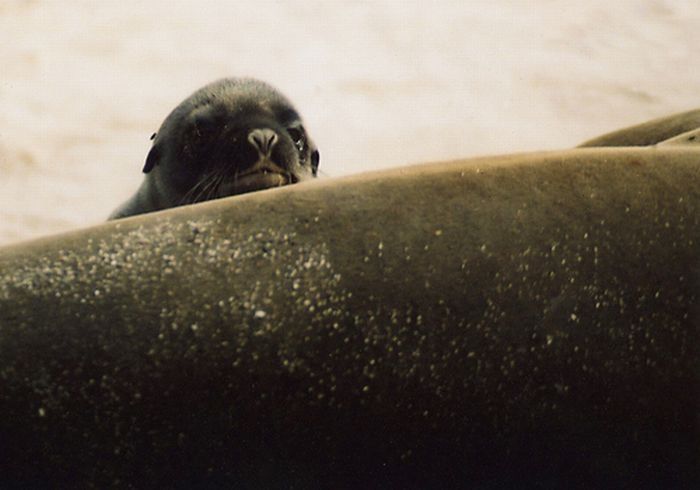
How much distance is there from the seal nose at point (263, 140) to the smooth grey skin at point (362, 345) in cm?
172

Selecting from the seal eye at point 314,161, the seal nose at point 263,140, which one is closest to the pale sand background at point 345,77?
the seal eye at point 314,161

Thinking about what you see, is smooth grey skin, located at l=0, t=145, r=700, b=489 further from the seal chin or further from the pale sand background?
the pale sand background

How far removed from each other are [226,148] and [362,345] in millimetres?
1980

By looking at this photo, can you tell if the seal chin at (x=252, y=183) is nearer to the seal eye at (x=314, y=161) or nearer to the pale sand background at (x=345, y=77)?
the seal eye at (x=314, y=161)

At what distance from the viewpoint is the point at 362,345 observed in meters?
1.30

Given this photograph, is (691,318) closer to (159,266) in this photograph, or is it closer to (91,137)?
(159,266)

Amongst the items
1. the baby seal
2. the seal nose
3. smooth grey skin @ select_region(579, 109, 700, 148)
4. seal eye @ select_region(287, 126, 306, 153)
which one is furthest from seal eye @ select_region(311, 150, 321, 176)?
smooth grey skin @ select_region(579, 109, 700, 148)

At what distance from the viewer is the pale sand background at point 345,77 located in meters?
4.61

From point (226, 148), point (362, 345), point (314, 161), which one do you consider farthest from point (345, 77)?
point (362, 345)

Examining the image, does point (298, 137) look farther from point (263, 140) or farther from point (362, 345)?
point (362, 345)

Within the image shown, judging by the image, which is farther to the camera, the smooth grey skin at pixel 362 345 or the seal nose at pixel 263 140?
the seal nose at pixel 263 140

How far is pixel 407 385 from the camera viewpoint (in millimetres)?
1299

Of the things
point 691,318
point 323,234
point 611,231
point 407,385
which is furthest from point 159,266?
point 691,318

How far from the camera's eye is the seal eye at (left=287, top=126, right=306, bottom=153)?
342 cm
